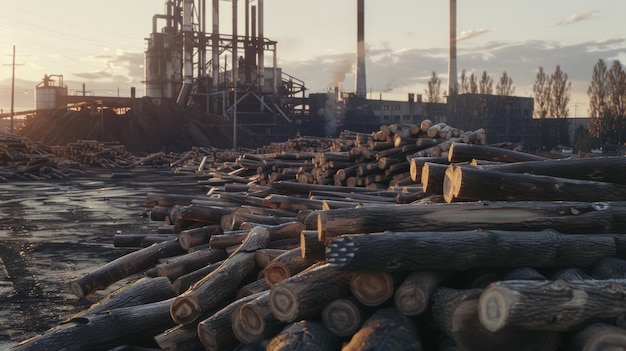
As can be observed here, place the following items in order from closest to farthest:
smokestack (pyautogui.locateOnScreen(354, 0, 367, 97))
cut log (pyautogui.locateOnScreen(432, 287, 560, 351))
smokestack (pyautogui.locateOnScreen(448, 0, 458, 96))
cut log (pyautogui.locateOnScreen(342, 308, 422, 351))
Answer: cut log (pyautogui.locateOnScreen(432, 287, 560, 351))
cut log (pyautogui.locateOnScreen(342, 308, 422, 351))
smokestack (pyautogui.locateOnScreen(354, 0, 367, 97))
smokestack (pyautogui.locateOnScreen(448, 0, 458, 96))

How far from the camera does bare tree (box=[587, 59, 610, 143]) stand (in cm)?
5466

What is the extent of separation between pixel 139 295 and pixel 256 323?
2070 mm

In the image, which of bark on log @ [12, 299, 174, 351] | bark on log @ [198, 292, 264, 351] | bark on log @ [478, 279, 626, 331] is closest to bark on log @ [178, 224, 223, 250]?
bark on log @ [12, 299, 174, 351]

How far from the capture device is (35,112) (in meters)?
55.3

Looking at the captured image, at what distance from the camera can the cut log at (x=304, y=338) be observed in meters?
3.90

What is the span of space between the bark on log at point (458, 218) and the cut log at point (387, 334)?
86 cm

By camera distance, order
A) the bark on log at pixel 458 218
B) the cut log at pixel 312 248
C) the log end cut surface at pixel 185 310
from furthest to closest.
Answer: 1. the log end cut surface at pixel 185 310
2. the cut log at pixel 312 248
3. the bark on log at pixel 458 218

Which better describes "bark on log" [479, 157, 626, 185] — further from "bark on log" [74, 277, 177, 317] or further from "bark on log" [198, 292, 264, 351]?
"bark on log" [74, 277, 177, 317]

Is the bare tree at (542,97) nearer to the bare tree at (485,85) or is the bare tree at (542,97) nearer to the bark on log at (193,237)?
the bare tree at (485,85)

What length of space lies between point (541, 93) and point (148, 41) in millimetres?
38986

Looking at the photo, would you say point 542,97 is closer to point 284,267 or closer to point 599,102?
point 599,102

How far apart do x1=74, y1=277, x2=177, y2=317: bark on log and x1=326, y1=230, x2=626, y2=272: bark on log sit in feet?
8.48

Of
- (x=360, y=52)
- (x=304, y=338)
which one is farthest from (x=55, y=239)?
(x=360, y=52)

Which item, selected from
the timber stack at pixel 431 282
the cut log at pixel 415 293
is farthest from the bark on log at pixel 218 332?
the cut log at pixel 415 293
